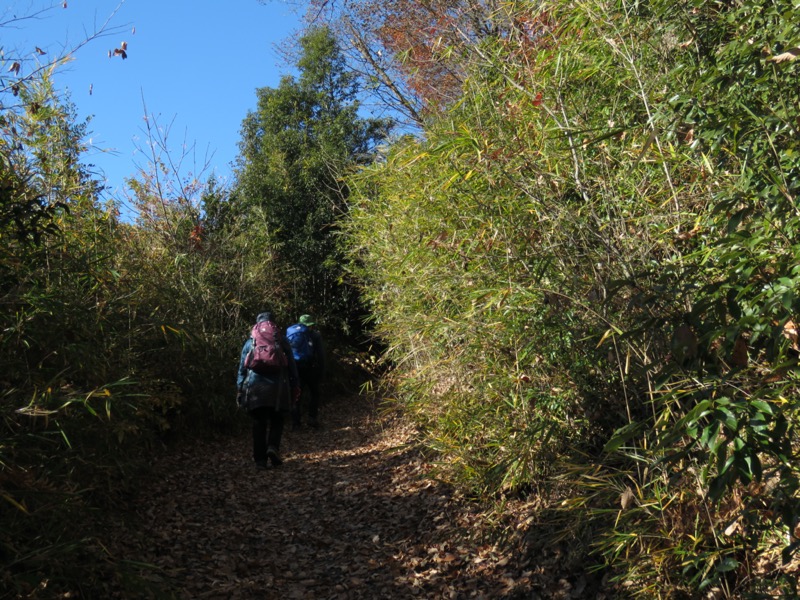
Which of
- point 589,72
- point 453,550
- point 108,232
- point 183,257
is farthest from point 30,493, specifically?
point 183,257

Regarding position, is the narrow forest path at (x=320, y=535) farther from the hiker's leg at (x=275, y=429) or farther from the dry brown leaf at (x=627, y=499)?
the dry brown leaf at (x=627, y=499)

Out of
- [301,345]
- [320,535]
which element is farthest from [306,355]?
[320,535]

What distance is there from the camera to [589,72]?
4.25 metres

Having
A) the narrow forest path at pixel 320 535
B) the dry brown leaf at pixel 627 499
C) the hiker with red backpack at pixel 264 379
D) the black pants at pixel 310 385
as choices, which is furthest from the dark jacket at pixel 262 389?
the dry brown leaf at pixel 627 499

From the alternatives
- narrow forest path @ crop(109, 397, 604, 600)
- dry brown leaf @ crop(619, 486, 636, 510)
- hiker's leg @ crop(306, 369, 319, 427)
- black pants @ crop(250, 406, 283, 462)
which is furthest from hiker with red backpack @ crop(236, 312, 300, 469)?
dry brown leaf @ crop(619, 486, 636, 510)

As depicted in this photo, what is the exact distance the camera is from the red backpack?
23.0 ft

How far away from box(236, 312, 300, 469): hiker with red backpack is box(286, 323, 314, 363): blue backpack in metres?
2.51

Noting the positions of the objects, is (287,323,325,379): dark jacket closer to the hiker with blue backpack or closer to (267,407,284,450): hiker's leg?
the hiker with blue backpack

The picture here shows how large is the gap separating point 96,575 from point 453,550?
95.4 inches

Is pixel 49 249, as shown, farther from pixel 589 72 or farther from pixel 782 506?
pixel 782 506

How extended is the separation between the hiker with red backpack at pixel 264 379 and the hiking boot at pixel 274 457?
10 cm

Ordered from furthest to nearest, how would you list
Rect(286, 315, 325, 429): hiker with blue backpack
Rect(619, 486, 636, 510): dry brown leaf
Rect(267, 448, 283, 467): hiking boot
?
Rect(286, 315, 325, 429): hiker with blue backpack, Rect(267, 448, 283, 467): hiking boot, Rect(619, 486, 636, 510): dry brown leaf

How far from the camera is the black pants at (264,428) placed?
23.5 ft

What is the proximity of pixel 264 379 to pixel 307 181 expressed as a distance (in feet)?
29.1
